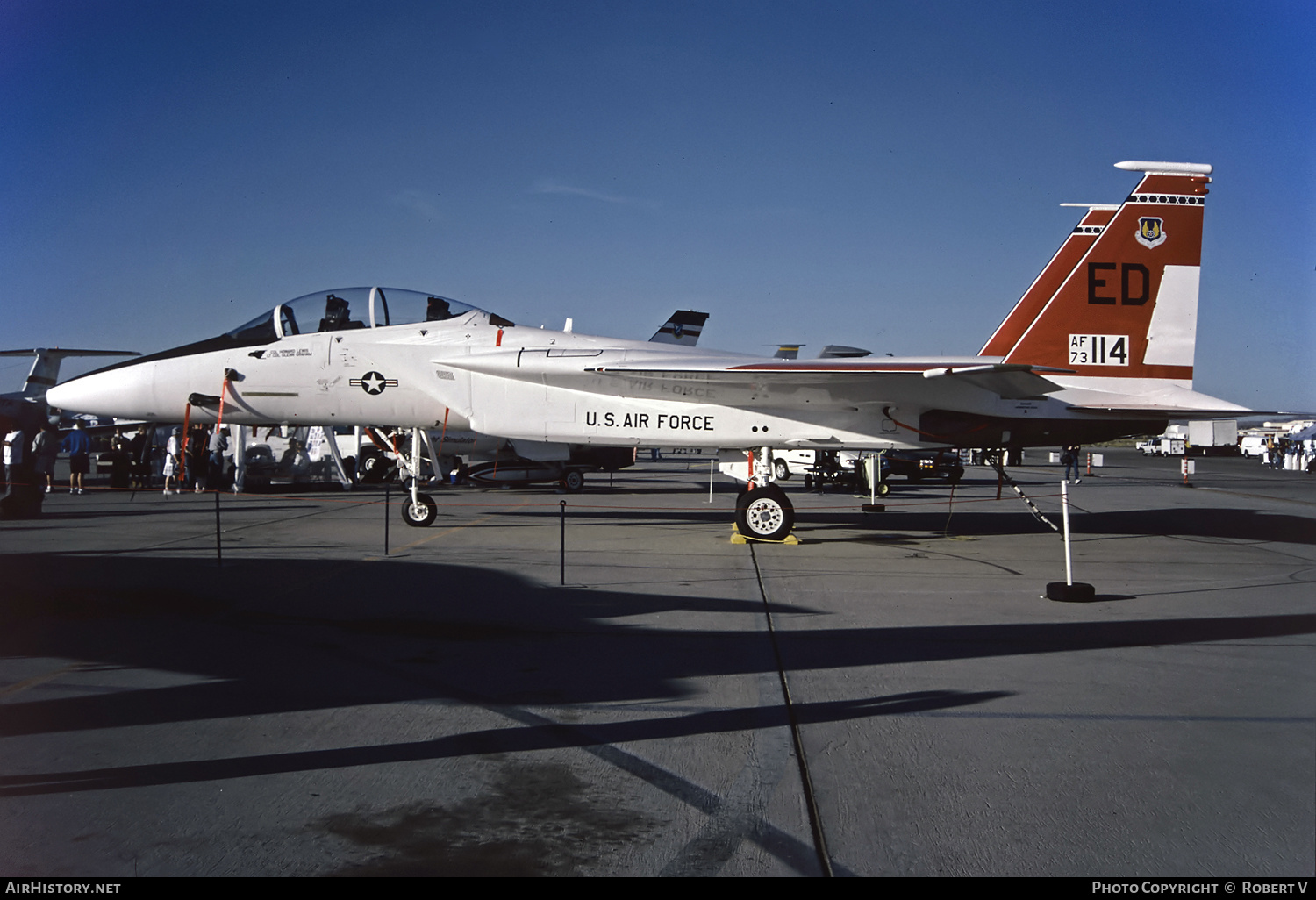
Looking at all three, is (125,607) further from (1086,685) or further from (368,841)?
(1086,685)

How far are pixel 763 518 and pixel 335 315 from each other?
21.7 ft

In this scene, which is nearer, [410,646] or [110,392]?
[410,646]

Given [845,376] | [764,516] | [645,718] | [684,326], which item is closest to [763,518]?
[764,516]

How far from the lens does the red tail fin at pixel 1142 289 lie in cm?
1177

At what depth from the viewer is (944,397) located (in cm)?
1158

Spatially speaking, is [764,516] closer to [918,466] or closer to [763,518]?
[763,518]

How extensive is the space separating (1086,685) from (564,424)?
798cm

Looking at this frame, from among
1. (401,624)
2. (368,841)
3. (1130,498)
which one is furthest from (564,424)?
(1130,498)

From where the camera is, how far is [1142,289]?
11.9 meters

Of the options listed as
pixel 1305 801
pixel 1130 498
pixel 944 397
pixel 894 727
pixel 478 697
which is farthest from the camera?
pixel 1130 498

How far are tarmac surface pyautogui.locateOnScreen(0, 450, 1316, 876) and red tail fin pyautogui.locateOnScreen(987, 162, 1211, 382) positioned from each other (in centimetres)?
335

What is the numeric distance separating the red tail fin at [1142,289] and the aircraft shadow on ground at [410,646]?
5.73 meters

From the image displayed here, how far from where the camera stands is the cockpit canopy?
40.4ft

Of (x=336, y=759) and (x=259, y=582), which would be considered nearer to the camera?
(x=336, y=759)
